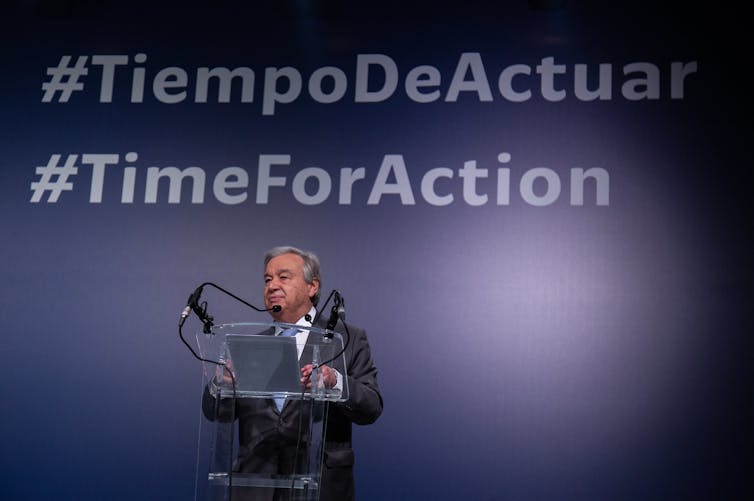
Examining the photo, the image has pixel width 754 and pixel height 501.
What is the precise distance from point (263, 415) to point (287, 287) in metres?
0.84

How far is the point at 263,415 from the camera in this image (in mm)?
3064

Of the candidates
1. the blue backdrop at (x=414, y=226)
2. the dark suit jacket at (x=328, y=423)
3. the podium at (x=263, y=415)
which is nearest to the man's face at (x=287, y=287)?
the dark suit jacket at (x=328, y=423)

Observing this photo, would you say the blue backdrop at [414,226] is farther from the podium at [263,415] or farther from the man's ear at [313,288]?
the podium at [263,415]

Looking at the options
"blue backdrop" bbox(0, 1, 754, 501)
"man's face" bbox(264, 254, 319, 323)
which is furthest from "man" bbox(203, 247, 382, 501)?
"blue backdrop" bbox(0, 1, 754, 501)

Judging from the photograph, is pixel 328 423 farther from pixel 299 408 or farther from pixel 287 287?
pixel 299 408

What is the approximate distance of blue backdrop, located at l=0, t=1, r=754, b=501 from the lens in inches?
190

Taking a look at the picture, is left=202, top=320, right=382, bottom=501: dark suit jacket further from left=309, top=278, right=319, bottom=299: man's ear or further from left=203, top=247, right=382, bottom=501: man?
left=309, top=278, right=319, bottom=299: man's ear

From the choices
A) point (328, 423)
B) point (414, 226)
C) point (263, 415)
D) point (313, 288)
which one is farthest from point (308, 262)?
point (414, 226)

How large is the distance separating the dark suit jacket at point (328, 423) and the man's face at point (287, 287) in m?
0.12

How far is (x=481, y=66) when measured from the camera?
5.24 metres

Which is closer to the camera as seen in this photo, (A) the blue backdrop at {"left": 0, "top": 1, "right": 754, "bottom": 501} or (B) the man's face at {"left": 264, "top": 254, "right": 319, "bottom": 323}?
(B) the man's face at {"left": 264, "top": 254, "right": 319, "bottom": 323}

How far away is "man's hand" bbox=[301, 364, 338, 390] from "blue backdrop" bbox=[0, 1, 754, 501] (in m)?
1.95

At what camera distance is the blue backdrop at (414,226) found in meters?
4.82

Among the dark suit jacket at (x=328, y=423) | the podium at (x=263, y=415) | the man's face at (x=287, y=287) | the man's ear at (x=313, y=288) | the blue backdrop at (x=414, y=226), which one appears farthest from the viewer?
the blue backdrop at (x=414, y=226)
